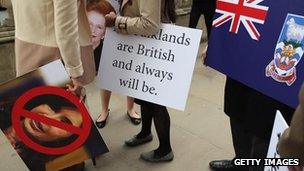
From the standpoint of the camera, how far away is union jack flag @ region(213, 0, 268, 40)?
1736 mm

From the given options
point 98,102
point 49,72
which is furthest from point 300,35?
point 98,102

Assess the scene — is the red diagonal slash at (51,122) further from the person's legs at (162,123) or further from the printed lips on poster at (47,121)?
the person's legs at (162,123)

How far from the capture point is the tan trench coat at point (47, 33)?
73.9 inches

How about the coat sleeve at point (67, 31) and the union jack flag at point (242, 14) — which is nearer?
the union jack flag at point (242, 14)

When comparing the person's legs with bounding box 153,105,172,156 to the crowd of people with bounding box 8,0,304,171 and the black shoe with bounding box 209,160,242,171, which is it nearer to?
the crowd of people with bounding box 8,0,304,171

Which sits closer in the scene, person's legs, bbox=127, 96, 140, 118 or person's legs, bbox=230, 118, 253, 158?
person's legs, bbox=230, 118, 253, 158

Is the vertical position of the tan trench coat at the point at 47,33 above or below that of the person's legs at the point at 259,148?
above

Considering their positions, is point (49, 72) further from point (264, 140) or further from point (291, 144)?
point (291, 144)

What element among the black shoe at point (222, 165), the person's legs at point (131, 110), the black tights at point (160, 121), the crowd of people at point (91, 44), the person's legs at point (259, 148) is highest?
the crowd of people at point (91, 44)

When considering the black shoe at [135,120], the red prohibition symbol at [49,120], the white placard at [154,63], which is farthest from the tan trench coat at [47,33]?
the black shoe at [135,120]

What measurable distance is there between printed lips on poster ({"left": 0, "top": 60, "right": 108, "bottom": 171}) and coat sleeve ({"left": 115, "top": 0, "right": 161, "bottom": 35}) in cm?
47
